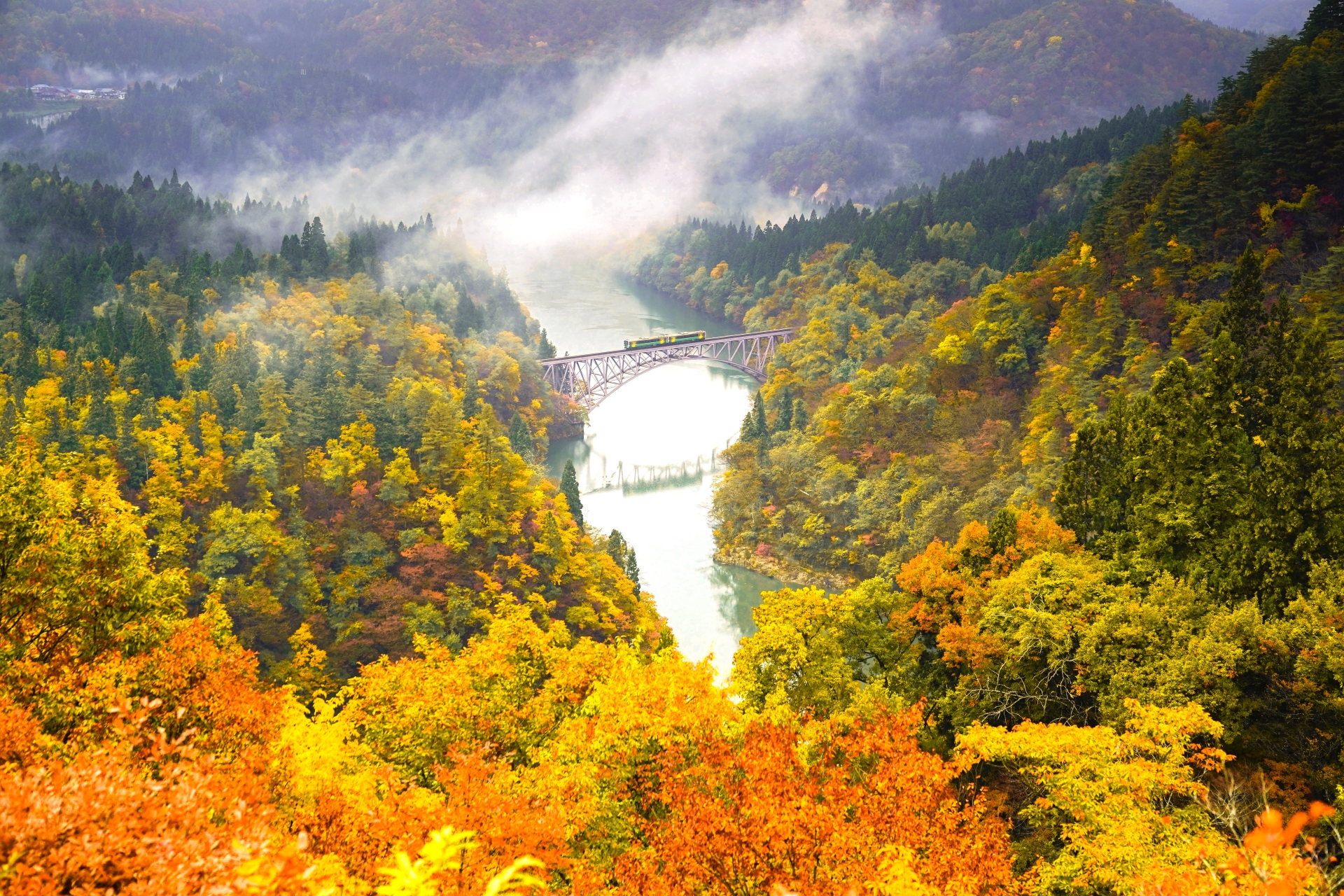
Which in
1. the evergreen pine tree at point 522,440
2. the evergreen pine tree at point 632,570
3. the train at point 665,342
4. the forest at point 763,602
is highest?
the forest at point 763,602

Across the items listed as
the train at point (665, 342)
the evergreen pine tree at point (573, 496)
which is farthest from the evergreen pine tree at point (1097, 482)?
the train at point (665, 342)

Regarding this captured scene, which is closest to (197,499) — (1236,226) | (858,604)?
(858,604)

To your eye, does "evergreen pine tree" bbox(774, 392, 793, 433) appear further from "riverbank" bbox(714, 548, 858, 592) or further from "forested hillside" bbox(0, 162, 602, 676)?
"forested hillside" bbox(0, 162, 602, 676)

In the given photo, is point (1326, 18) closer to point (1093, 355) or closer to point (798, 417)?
point (1093, 355)

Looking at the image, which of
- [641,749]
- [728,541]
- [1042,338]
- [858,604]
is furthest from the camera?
[728,541]

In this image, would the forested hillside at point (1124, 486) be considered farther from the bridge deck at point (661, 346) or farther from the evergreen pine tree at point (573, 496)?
the bridge deck at point (661, 346)

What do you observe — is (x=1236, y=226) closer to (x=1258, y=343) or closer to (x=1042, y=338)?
(x=1042, y=338)
